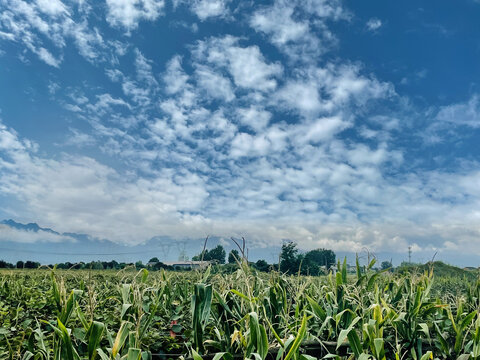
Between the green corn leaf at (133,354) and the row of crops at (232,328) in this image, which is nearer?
the green corn leaf at (133,354)

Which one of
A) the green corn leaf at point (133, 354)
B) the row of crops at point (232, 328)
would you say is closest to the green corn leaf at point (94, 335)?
the row of crops at point (232, 328)

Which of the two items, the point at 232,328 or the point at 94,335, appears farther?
the point at 232,328

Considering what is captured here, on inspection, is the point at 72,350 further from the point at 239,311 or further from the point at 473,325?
the point at 473,325

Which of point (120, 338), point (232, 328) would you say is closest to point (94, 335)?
point (120, 338)

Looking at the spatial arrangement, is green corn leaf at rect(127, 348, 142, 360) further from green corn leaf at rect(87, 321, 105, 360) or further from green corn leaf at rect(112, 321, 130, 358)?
green corn leaf at rect(87, 321, 105, 360)

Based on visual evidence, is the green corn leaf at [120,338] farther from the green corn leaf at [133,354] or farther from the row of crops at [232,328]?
the green corn leaf at [133,354]

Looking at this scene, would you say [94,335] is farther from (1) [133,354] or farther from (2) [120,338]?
(1) [133,354]

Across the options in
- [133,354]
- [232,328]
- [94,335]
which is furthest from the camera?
[232,328]

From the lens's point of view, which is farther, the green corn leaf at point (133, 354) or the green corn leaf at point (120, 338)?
the green corn leaf at point (120, 338)

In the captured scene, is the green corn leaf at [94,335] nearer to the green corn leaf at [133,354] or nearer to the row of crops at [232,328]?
the row of crops at [232,328]

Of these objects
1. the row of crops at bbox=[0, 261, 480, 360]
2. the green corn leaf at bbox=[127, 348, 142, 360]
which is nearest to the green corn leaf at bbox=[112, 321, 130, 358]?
the row of crops at bbox=[0, 261, 480, 360]

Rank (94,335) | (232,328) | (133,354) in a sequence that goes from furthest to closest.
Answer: (232,328), (94,335), (133,354)

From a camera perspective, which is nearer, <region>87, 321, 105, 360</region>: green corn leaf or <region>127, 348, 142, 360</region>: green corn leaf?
<region>127, 348, 142, 360</region>: green corn leaf

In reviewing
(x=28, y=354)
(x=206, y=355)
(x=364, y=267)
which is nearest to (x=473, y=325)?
(x=364, y=267)
